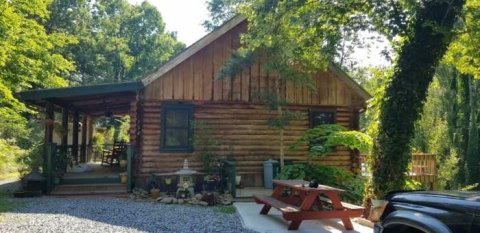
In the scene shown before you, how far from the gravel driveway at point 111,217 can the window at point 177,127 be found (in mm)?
2574

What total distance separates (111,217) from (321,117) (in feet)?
26.7

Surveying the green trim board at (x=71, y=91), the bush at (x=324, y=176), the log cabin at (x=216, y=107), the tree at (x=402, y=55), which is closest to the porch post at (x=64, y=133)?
the log cabin at (x=216, y=107)

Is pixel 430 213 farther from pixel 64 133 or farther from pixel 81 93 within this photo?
pixel 64 133

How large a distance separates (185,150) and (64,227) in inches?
218

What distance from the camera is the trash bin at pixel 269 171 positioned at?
41.5 feet

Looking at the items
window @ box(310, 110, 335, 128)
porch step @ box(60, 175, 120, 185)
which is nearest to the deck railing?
window @ box(310, 110, 335, 128)

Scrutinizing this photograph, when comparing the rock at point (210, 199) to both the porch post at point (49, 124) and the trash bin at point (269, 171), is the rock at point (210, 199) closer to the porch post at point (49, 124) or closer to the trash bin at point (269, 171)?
the trash bin at point (269, 171)

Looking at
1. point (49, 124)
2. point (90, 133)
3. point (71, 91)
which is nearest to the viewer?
point (71, 91)

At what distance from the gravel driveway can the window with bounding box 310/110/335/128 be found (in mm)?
5542

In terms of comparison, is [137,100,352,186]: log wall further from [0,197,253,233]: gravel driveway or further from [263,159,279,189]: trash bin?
[0,197,253,233]: gravel driveway

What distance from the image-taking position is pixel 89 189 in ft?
37.4

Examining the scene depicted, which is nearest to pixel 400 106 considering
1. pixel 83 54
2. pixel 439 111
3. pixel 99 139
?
pixel 99 139

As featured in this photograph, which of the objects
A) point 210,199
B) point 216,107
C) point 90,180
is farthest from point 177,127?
point 210,199

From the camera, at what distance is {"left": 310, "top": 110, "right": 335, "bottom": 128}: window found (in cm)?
1368
